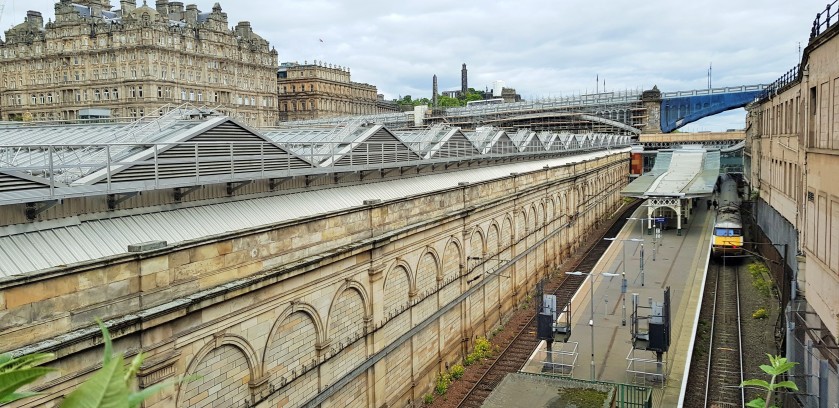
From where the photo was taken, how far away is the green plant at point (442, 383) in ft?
84.5

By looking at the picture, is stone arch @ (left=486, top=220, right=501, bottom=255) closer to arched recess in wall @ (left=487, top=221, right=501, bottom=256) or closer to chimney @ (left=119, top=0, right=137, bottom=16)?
arched recess in wall @ (left=487, top=221, right=501, bottom=256)

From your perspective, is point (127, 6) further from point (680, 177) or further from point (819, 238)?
point (819, 238)

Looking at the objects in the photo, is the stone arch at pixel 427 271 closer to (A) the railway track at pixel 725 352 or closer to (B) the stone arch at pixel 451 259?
(B) the stone arch at pixel 451 259

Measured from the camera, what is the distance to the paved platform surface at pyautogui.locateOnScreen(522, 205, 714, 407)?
83.6ft

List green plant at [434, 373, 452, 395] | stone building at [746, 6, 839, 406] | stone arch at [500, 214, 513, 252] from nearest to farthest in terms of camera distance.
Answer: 1. stone building at [746, 6, 839, 406]
2. green plant at [434, 373, 452, 395]
3. stone arch at [500, 214, 513, 252]

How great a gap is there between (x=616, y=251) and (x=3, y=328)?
142 feet

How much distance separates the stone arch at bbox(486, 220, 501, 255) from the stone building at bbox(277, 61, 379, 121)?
105m

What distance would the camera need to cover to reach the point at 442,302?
27203mm

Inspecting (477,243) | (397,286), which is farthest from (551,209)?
(397,286)

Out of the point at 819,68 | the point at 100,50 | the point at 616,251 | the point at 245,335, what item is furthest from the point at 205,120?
the point at 100,50

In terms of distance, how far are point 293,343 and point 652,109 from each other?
11200 cm

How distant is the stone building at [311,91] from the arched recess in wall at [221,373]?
121750mm

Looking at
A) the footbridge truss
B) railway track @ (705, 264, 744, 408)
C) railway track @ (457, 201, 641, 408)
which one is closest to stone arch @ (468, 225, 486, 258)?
railway track @ (457, 201, 641, 408)

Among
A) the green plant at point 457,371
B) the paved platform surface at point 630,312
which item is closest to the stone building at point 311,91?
the paved platform surface at point 630,312
